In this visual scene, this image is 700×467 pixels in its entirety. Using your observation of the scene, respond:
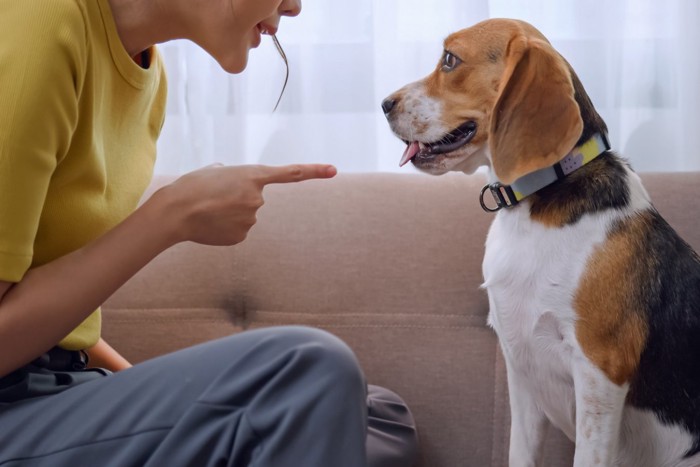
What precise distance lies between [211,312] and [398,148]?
2.25 ft

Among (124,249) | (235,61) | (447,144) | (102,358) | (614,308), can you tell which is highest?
(235,61)

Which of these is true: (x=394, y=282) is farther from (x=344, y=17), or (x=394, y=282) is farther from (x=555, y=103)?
(x=344, y=17)

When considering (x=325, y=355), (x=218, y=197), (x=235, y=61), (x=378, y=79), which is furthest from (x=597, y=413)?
(x=378, y=79)

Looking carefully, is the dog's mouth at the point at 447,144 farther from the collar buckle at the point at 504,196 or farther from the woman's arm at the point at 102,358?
the woman's arm at the point at 102,358

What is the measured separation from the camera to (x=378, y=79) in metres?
2.06

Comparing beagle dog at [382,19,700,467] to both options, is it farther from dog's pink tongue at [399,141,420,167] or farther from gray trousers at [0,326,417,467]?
gray trousers at [0,326,417,467]

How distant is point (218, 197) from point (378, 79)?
1.09 meters

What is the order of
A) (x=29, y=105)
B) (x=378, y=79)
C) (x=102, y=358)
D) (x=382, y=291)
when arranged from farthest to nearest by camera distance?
(x=378, y=79) → (x=382, y=291) → (x=102, y=358) → (x=29, y=105)

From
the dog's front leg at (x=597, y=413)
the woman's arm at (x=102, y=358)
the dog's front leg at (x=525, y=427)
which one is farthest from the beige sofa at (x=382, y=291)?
the dog's front leg at (x=597, y=413)

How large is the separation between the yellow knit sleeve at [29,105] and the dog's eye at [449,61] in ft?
2.25

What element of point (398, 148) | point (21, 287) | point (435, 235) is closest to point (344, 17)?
point (398, 148)

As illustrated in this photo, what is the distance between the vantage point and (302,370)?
925mm

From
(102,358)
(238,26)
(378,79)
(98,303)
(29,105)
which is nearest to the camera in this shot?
(29,105)

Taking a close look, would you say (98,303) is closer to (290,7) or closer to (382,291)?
(290,7)
